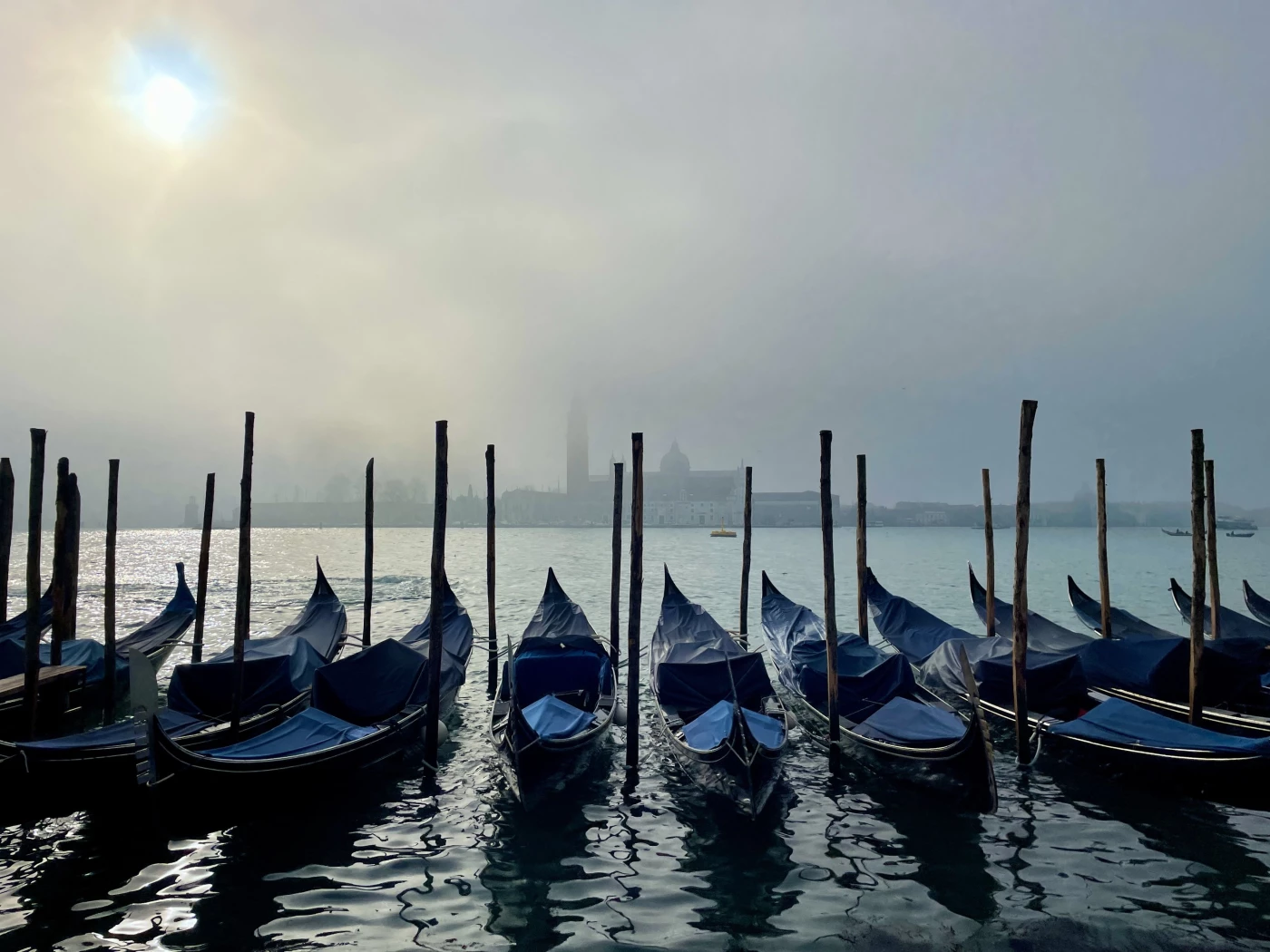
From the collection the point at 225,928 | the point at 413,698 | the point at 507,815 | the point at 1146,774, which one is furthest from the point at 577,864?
the point at 1146,774

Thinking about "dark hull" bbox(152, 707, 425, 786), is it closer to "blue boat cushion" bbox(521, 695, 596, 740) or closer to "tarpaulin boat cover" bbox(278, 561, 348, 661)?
"blue boat cushion" bbox(521, 695, 596, 740)

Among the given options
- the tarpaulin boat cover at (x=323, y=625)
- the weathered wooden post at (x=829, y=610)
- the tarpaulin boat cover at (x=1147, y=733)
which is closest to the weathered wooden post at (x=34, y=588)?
the tarpaulin boat cover at (x=323, y=625)

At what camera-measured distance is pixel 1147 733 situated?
6922mm

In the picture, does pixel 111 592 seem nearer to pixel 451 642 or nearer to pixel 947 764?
pixel 451 642

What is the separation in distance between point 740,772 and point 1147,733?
3925 mm

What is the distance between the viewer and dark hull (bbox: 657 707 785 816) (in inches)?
246

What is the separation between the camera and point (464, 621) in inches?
493

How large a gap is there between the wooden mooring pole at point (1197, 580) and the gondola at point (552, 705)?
20.5ft

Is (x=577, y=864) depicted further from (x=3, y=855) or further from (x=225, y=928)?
(x=3, y=855)

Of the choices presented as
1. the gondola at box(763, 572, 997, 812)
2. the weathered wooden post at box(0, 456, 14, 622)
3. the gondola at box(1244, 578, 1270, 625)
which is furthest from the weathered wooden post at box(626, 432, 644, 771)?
the gondola at box(1244, 578, 1270, 625)

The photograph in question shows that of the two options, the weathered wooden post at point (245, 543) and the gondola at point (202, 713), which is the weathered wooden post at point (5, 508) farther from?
the weathered wooden post at point (245, 543)

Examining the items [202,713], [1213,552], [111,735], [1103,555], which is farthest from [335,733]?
[1213,552]

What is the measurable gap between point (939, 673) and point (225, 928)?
8.42m

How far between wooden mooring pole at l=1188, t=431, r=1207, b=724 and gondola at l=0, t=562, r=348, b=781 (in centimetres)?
967
